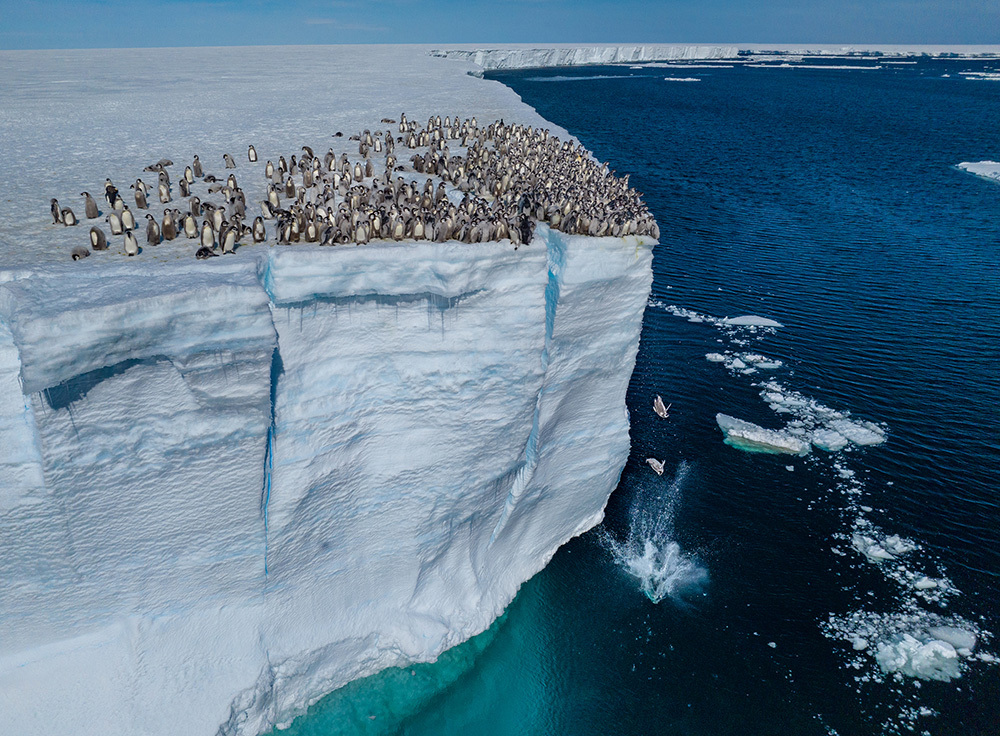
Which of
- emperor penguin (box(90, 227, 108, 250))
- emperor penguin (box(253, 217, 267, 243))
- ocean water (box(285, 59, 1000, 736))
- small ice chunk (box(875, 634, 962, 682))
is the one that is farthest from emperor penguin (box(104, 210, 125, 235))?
small ice chunk (box(875, 634, 962, 682))

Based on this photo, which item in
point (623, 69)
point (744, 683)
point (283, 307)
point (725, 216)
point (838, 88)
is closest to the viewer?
point (283, 307)

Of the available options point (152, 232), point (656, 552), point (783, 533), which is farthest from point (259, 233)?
point (783, 533)

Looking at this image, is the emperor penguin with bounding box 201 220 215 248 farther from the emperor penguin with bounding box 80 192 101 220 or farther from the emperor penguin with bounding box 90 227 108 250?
the emperor penguin with bounding box 80 192 101 220

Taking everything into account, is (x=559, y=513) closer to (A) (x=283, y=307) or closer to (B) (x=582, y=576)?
(B) (x=582, y=576)

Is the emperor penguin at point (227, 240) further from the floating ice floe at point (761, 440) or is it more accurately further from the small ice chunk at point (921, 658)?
the floating ice floe at point (761, 440)

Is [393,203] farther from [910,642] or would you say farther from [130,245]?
[910,642]

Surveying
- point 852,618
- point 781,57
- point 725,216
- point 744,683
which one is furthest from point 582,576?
point 781,57
